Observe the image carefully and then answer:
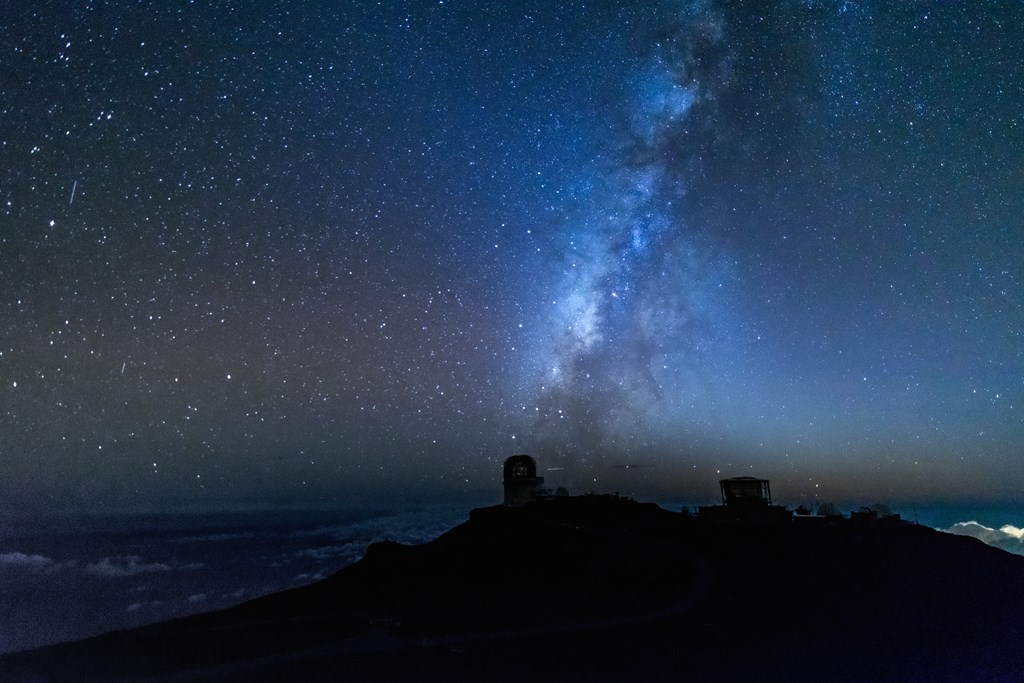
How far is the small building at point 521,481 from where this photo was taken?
4856cm

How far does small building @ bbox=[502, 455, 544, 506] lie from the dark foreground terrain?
10940 mm

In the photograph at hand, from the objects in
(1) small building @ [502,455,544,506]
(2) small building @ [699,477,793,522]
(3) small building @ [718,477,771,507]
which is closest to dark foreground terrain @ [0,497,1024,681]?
(2) small building @ [699,477,793,522]

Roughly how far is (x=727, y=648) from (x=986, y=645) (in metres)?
7.91

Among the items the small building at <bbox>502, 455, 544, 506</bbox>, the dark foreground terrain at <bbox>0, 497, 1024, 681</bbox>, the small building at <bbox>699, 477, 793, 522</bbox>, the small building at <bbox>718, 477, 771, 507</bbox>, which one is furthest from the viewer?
the small building at <bbox>502, 455, 544, 506</bbox>

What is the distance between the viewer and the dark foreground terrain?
17.4 meters

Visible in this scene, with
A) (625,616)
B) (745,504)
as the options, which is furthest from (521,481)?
(625,616)

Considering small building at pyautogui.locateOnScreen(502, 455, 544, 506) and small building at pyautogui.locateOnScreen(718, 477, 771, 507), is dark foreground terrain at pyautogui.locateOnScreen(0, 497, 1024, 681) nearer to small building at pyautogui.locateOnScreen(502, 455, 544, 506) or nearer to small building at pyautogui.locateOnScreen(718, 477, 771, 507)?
small building at pyautogui.locateOnScreen(718, 477, 771, 507)

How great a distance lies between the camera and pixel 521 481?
49.0m

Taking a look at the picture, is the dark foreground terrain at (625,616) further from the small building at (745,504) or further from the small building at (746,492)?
the small building at (746,492)

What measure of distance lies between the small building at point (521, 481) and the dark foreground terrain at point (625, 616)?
1094 centimetres

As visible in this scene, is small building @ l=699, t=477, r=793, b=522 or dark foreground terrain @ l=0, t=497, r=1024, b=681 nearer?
dark foreground terrain @ l=0, t=497, r=1024, b=681

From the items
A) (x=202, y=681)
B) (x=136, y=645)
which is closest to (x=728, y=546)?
(x=202, y=681)

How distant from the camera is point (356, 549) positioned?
143 m

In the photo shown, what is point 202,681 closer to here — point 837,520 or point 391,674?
point 391,674
